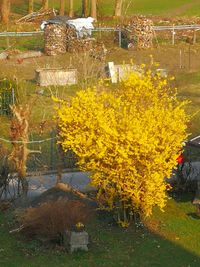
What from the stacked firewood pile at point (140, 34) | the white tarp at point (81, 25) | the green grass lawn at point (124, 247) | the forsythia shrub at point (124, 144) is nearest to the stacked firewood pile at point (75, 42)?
the white tarp at point (81, 25)

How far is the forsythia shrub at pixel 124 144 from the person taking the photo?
1483cm

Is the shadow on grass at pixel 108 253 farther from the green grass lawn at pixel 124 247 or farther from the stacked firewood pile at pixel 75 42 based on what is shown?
the stacked firewood pile at pixel 75 42

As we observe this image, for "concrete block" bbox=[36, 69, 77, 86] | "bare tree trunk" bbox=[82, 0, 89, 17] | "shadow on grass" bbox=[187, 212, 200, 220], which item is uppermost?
"bare tree trunk" bbox=[82, 0, 89, 17]

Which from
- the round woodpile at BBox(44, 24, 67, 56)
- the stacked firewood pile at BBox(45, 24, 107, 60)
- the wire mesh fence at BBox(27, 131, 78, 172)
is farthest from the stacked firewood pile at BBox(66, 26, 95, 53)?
the wire mesh fence at BBox(27, 131, 78, 172)

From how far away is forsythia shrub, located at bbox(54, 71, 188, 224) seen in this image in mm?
14828

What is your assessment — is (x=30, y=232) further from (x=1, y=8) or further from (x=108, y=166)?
(x=1, y=8)

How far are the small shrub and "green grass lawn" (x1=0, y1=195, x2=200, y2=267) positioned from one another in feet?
0.86

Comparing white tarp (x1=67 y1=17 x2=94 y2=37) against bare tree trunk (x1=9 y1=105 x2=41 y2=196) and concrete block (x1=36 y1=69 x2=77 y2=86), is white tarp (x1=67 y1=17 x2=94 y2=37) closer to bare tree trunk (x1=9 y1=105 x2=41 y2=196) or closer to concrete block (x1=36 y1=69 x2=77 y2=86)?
concrete block (x1=36 y1=69 x2=77 y2=86)

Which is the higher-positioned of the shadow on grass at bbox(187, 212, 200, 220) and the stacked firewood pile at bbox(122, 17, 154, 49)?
the stacked firewood pile at bbox(122, 17, 154, 49)

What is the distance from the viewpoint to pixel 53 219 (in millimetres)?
14766

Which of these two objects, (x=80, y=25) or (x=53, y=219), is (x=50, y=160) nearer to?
(x=53, y=219)

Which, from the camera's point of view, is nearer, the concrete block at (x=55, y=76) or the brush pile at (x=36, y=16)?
the concrete block at (x=55, y=76)

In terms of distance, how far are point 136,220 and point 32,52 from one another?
2207cm

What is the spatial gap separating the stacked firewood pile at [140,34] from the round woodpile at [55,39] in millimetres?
3494
